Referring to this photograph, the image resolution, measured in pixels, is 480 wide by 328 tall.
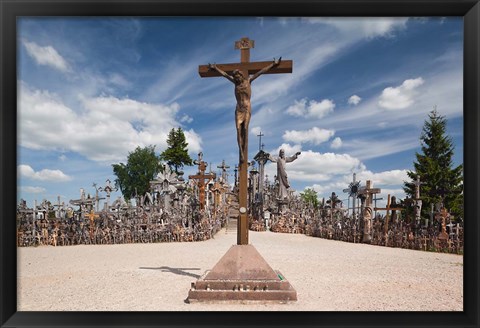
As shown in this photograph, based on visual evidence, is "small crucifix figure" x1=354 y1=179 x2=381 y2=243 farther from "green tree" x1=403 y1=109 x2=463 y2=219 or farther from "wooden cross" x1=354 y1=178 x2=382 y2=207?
"green tree" x1=403 y1=109 x2=463 y2=219

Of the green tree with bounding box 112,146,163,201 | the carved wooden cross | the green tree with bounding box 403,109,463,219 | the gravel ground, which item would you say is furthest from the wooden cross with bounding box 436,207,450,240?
the green tree with bounding box 112,146,163,201

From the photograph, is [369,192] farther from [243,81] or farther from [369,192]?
[243,81]

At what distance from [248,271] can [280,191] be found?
2212 centimetres

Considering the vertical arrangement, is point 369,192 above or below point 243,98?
below

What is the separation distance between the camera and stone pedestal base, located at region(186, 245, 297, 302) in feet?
16.2

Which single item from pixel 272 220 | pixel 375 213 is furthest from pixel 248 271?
pixel 272 220

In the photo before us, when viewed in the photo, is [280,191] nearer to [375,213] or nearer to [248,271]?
[375,213]
